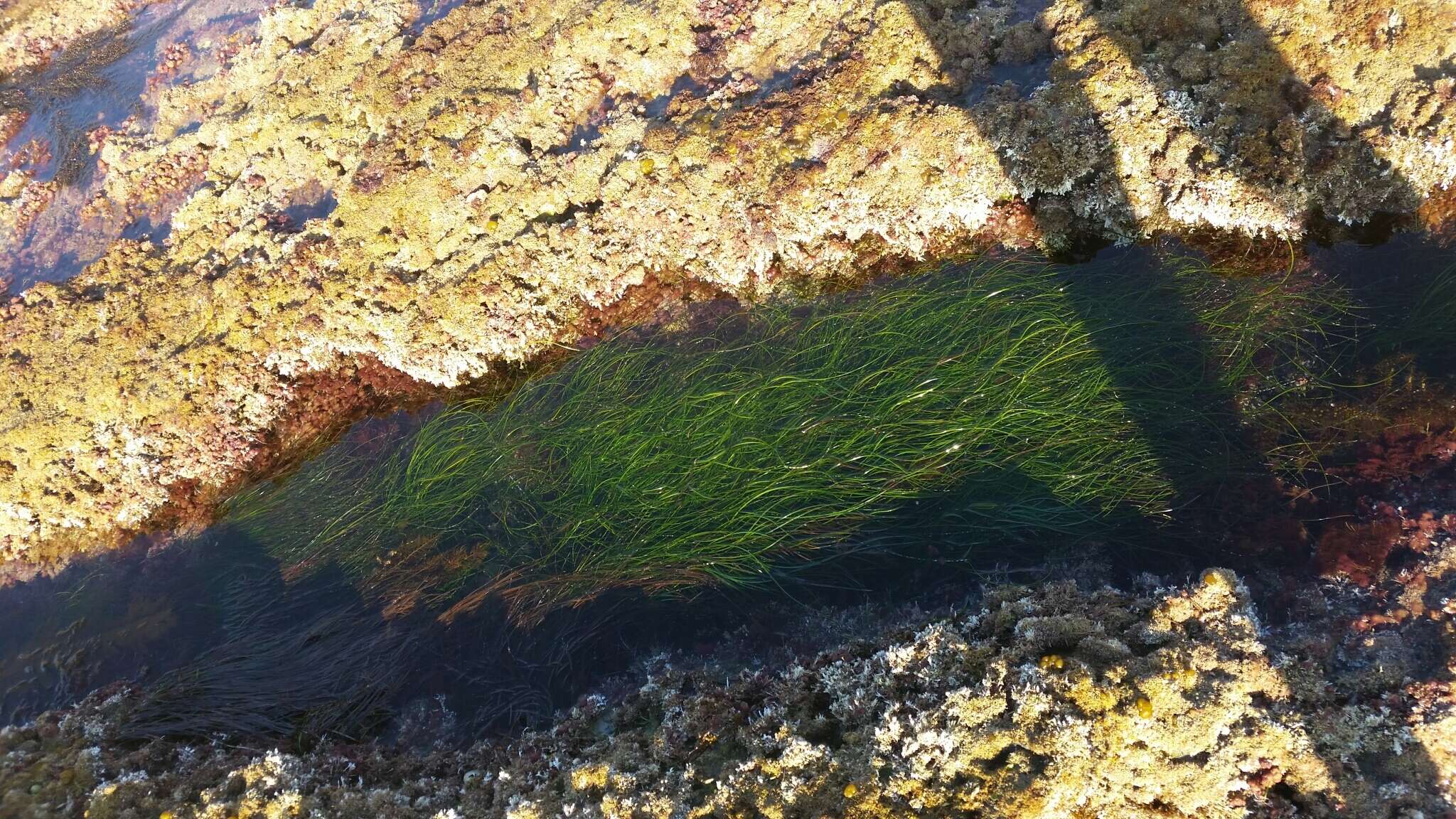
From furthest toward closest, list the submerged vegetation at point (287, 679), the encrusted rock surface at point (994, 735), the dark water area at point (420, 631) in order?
the submerged vegetation at point (287, 679) → the dark water area at point (420, 631) → the encrusted rock surface at point (994, 735)

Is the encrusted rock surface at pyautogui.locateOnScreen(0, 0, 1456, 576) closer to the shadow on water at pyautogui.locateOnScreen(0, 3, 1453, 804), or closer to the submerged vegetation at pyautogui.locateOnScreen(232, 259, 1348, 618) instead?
the shadow on water at pyautogui.locateOnScreen(0, 3, 1453, 804)

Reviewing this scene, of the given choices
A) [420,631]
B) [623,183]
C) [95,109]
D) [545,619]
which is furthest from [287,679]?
[95,109]

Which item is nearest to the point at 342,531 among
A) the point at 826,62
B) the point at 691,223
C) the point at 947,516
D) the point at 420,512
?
the point at 420,512

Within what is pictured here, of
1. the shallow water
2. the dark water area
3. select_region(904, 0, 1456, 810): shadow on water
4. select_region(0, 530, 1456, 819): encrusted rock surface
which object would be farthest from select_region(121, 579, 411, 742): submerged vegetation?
select_region(904, 0, 1456, 810): shadow on water

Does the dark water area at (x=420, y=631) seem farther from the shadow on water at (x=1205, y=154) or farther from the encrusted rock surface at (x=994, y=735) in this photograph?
the encrusted rock surface at (x=994, y=735)

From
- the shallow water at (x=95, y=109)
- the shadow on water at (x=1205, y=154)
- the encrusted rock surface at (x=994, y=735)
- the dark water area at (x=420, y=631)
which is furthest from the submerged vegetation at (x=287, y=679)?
the shadow on water at (x=1205, y=154)

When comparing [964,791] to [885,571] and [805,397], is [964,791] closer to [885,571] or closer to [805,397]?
[885,571]
